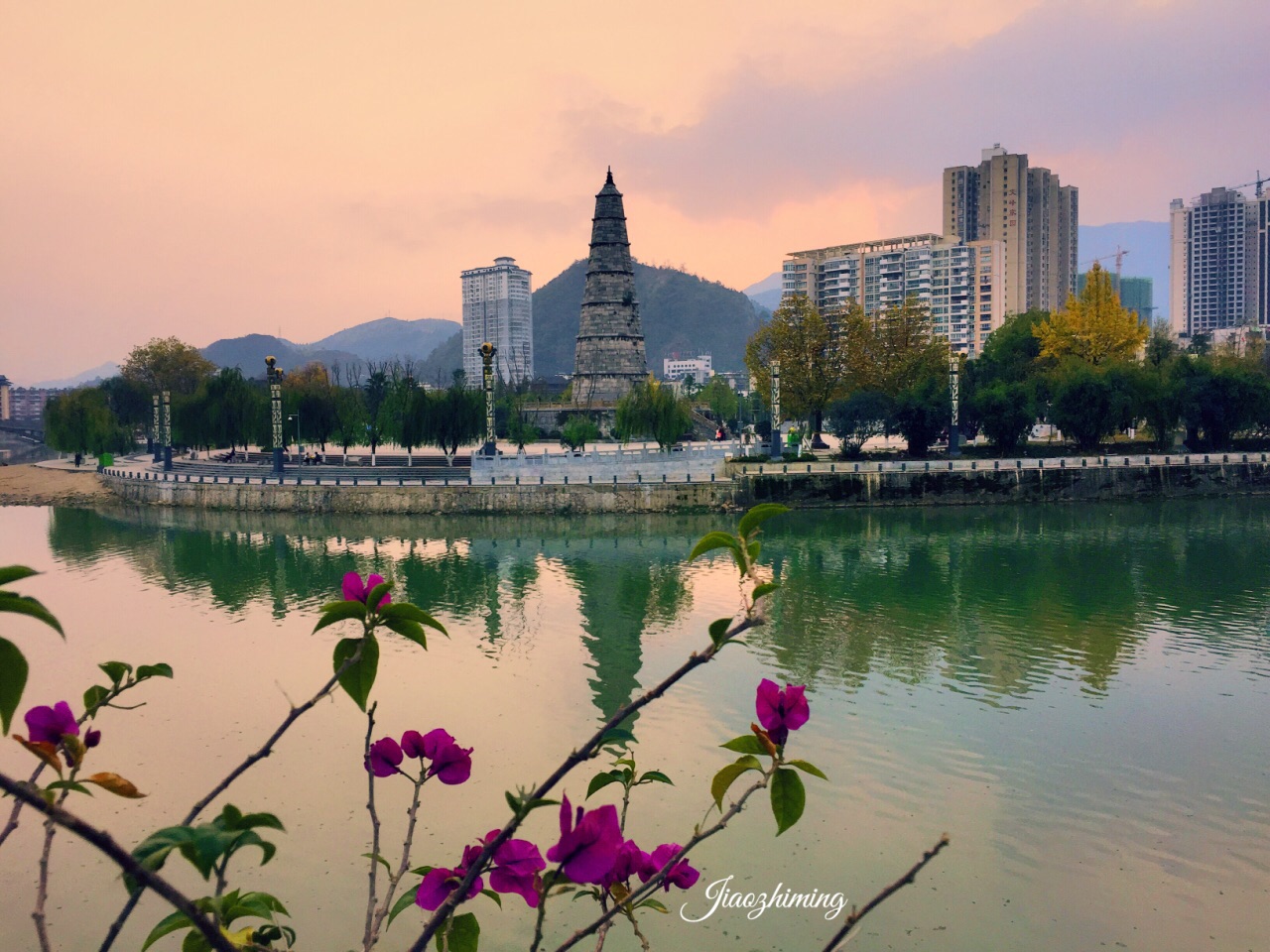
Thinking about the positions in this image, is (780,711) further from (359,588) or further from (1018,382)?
(1018,382)

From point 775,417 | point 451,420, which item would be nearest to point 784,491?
point 775,417

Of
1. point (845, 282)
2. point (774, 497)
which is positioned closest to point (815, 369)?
point (774, 497)

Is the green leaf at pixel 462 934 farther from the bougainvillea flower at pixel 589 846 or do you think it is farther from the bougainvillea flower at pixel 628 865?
the bougainvillea flower at pixel 589 846

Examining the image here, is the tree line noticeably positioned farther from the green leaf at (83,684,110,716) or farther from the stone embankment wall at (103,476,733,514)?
the green leaf at (83,684,110,716)

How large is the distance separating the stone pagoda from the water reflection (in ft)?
79.9

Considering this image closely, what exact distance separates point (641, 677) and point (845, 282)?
104795 millimetres

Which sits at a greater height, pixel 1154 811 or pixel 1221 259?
pixel 1221 259

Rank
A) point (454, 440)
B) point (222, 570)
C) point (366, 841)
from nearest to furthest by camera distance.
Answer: point (366, 841) → point (222, 570) → point (454, 440)

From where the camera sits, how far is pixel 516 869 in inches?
89.5

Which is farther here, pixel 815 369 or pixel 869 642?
pixel 815 369

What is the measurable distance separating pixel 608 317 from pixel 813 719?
48.7 meters

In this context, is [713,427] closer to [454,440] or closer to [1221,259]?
[454,440]

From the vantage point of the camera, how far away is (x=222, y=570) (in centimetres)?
→ 2905

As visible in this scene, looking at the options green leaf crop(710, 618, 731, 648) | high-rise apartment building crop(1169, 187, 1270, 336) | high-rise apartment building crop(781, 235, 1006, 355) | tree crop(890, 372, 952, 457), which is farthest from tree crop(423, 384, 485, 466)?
high-rise apartment building crop(1169, 187, 1270, 336)
